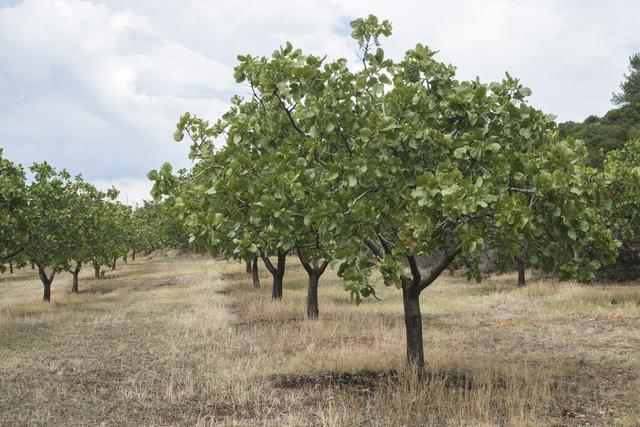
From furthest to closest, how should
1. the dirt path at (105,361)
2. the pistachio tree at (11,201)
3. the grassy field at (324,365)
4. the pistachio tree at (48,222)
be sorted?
1. the pistachio tree at (48,222)
2. the pistachio tree at (11,201)
3. the dirt path at (105,361)
4. the grassy field at (324,365)

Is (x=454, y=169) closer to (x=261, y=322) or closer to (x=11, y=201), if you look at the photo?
(x=261, y=322)

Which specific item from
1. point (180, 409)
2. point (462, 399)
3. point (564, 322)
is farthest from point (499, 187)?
point (564, 322)

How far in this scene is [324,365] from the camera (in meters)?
12.8

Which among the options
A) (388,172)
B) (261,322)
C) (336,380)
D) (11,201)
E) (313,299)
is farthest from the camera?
(313,299)

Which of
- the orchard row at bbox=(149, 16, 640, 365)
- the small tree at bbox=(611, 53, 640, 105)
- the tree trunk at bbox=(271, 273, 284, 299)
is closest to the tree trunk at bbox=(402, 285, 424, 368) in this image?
the orchard row at bbox=(149, 16, 640, 365)

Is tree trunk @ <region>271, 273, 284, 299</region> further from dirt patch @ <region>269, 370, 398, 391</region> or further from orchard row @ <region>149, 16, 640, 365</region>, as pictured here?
orchard row @ <region>149, 16, 640, 365</region>

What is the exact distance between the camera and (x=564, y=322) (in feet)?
66.8

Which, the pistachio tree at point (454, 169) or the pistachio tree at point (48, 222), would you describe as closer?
the pistachio tree at point (454, 169)

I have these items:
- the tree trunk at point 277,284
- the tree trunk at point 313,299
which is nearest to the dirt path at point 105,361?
the tree trunk at point 277,284

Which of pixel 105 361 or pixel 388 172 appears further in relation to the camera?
pixel 105 361

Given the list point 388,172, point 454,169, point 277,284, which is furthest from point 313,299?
point 454,169

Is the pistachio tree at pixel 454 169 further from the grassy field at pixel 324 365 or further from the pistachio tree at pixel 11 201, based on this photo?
the pistachio tree at pixel 11 201

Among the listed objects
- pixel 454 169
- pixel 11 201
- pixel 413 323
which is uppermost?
pixel 11 201

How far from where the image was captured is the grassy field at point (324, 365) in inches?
368
